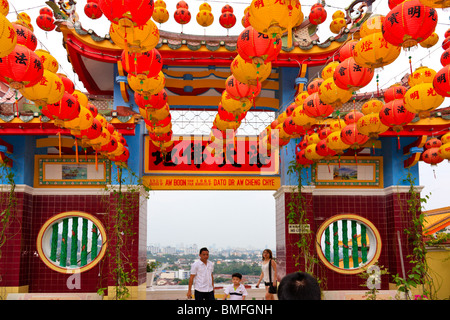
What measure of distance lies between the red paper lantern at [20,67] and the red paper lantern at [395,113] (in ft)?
14.1

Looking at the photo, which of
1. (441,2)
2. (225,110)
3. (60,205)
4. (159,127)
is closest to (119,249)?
(60,205)

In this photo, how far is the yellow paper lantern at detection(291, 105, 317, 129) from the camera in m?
6.36

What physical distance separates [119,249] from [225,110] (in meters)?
4.19

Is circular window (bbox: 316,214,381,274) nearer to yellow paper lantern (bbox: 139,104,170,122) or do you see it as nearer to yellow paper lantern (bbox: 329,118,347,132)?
yellow paper lantern (bbox: 329,118,347,132)

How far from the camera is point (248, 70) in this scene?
5.04 metres

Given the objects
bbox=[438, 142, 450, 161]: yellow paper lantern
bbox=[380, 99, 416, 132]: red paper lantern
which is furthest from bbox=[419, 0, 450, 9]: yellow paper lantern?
bbox=[438, 142, 450, 161]: yellow paper lantern

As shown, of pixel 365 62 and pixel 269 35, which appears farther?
pixel 365 62

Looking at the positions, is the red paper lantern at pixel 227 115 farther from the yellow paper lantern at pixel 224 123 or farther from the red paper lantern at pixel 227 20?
the red paper lantern at pixel 227 20

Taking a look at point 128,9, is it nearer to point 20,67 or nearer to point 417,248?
point 20,67

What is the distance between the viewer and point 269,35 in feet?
14.2

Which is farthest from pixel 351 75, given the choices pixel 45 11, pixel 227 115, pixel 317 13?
pixel 45 11

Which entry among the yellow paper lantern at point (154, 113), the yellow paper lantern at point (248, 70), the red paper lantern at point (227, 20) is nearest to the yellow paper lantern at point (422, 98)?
the yellow paper lantern at point (248, 70)

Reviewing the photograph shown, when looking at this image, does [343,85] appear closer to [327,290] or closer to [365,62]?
[365,62]

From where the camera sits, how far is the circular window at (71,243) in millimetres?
9492
